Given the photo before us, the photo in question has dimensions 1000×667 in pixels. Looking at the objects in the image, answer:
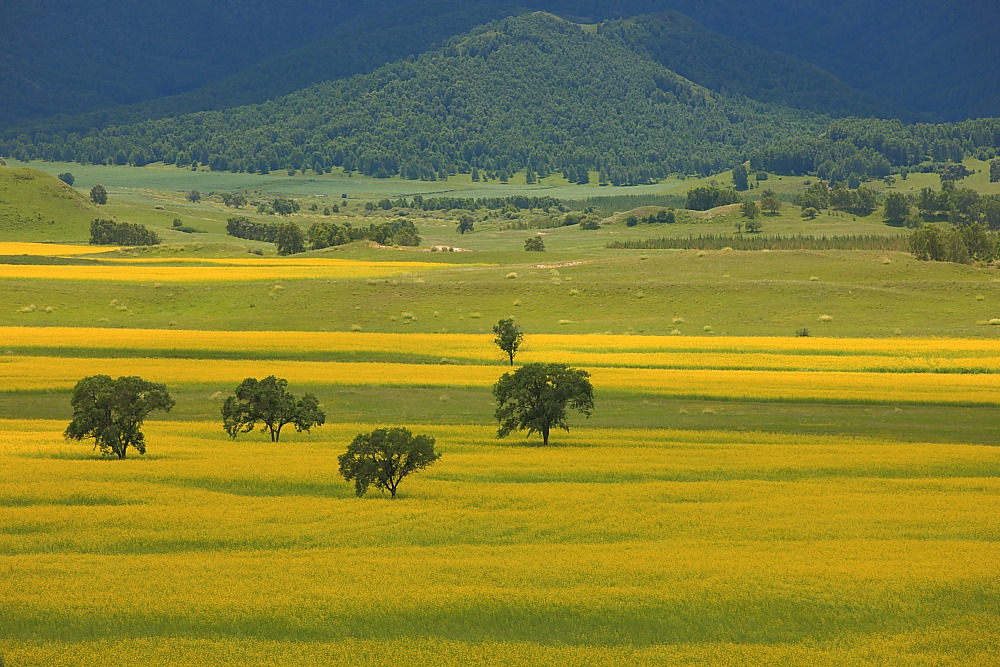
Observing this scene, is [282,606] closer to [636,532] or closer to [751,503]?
[636,532]

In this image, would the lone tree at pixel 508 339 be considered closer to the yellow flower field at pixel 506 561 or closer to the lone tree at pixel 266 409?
the lone tree at pixel 266 409

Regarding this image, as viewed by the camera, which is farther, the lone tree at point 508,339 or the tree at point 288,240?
the tree at point 288,240

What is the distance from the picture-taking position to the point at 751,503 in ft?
118

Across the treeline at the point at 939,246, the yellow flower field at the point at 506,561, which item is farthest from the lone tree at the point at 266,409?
the treeline at the point at 939,246

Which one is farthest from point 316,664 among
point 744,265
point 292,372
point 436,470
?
point 744,265

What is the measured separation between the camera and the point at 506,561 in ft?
96.8

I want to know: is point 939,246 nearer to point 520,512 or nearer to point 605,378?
point 605,378

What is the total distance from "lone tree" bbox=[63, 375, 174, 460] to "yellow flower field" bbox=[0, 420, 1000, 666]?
5.98ft

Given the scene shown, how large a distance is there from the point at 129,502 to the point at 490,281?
7869cm

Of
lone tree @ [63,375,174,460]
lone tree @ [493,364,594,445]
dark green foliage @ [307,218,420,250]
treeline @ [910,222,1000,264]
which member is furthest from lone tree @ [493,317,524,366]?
dark green foliage @ [307,218,420,250]

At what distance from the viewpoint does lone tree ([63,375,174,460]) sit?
44.9 meters

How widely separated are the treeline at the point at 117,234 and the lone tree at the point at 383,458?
14945cm

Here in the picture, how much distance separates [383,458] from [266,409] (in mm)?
13183

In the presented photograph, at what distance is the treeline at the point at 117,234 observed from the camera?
587ft
